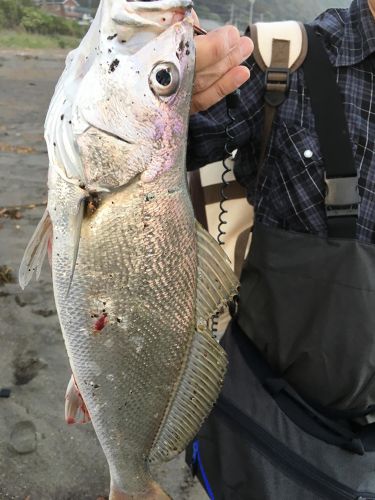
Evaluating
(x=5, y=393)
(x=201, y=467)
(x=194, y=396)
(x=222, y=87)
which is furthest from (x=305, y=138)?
(x=5, y=393)

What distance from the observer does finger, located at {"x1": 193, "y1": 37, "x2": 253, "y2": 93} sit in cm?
143

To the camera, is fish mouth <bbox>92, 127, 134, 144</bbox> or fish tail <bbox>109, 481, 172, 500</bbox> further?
fish tail <bbox>109, 481, 172, 500</bbox>

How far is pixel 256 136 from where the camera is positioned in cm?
192

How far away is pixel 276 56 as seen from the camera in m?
1.81

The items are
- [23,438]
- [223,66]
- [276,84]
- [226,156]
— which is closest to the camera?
[223,66]

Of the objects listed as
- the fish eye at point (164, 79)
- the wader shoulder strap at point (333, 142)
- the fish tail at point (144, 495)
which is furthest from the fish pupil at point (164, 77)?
the fish tail at point (144, 495)

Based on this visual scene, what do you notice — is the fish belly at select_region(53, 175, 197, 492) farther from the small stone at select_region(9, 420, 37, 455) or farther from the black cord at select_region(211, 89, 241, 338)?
the small stone at select_region(9, 420, 37, 455)

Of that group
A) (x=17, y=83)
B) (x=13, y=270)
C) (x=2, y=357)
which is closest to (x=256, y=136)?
(x=2, y=357)

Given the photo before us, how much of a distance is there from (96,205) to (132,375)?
543 millimetres

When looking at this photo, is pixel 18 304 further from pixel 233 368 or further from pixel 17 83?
pixel 17 83

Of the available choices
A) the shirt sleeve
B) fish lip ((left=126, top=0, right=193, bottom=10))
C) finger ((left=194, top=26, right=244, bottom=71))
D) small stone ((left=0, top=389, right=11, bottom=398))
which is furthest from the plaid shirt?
small stone ((left=0, top=389, right=11, bottom=398))

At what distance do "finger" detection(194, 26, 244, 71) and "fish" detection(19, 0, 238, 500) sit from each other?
61 millimetres

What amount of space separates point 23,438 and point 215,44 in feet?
7.87

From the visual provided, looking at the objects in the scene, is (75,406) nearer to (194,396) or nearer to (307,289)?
(194,396)
